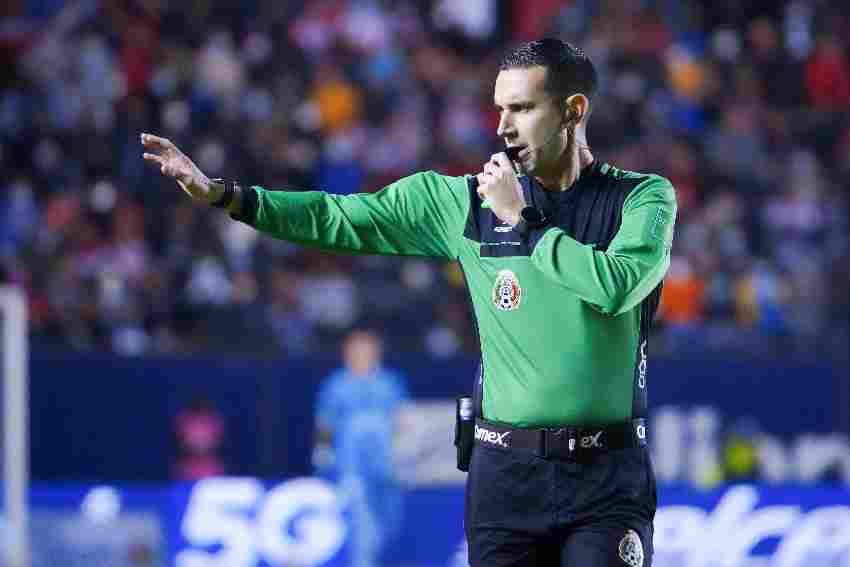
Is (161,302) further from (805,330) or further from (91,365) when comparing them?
(805,330)

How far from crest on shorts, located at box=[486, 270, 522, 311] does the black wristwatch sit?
0.18 m

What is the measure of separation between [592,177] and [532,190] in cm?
17

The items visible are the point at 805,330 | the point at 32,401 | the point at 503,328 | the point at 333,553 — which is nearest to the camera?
the point at 503,328

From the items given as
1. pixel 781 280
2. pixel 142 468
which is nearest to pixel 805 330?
pixel 781 280

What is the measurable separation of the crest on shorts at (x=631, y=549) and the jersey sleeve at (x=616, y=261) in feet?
1.95

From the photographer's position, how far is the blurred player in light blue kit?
11.9 m

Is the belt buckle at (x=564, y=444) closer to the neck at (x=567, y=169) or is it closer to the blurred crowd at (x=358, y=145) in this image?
the neck at (x=567, y=169)

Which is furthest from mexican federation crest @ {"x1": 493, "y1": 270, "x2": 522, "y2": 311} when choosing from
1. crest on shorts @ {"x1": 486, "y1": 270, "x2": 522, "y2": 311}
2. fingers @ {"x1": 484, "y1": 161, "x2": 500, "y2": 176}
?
fingers @ {"x1": 484, "y1": 161, "x2": 500, "y2": 176}

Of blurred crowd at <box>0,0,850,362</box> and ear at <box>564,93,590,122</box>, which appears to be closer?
ear at <box>564,93,590,122</box>

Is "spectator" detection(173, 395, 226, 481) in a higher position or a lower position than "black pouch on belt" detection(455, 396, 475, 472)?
lower

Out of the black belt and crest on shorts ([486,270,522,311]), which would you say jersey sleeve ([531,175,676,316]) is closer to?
crest on shorts ([486,270,522,311])

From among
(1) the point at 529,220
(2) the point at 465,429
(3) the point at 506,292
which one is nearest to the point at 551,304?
(3) the point at 506,292

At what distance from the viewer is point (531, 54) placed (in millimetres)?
4512

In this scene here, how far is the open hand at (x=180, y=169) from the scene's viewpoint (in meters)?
4.49
